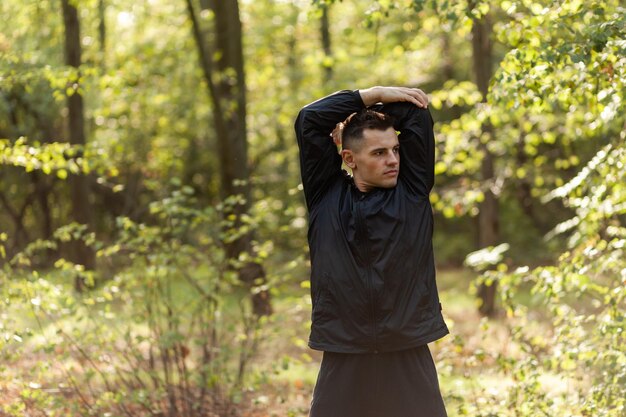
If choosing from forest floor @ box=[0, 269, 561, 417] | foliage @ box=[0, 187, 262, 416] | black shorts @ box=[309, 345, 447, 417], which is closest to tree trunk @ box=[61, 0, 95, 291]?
forest floor @ box=[0, 269, 561, 417]

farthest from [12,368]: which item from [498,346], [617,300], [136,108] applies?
[136,108]

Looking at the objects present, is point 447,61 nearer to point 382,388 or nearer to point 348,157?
point 348,157

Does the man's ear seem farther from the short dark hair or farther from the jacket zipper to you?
the jacket zipper

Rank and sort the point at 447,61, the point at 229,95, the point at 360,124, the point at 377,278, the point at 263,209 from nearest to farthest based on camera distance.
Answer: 1. the point at 377,278
2. the point at 360,124
3. the point at 263,209
4. the point at 229,95
5. the point at 447,61

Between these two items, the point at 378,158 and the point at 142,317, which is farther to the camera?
the point at 142,317

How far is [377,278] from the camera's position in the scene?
3.31 metres

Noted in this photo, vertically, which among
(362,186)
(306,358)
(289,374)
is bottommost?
(289,374)

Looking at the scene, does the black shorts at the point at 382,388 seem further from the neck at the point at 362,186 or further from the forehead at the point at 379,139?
the forehead at the point at 379,139

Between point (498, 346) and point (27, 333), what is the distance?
20.1 ft

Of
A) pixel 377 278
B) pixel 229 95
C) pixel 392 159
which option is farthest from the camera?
pixel 229 95

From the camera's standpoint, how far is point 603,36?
4211mm

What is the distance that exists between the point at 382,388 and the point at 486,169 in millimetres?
8390

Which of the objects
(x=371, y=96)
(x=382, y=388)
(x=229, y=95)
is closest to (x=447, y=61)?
(x=229, y=95)

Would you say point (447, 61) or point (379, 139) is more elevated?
point (447, 61)
